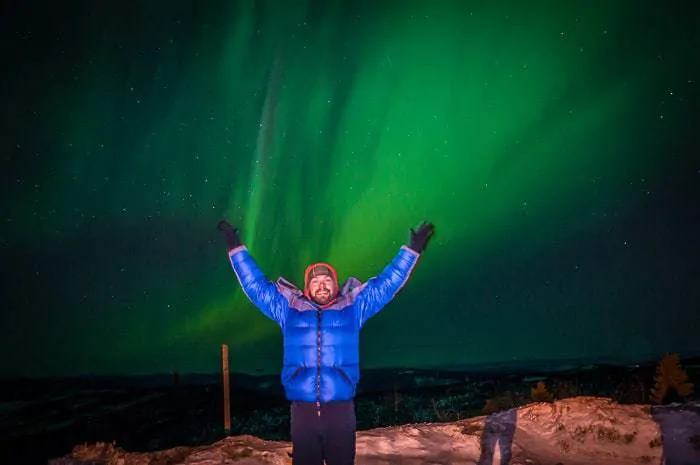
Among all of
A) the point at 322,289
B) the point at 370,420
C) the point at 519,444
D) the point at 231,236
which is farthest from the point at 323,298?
the point at 370,420

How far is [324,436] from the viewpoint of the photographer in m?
3.82

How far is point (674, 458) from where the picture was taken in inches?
279

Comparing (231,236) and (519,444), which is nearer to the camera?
(231,236)

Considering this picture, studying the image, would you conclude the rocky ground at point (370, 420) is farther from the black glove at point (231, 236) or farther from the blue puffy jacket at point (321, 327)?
the black glove at point (231, 236)

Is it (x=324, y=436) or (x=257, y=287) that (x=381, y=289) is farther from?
(x=324, y=436)

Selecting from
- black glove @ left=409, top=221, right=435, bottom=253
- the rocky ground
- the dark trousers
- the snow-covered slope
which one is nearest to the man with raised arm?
the dark trousers

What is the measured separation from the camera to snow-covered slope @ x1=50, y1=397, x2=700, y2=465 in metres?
7.27

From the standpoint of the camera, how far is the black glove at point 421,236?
4.37m

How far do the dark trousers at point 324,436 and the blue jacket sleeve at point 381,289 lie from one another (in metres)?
0.72

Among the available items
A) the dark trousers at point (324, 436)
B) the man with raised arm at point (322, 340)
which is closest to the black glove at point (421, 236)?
the man with raised arm at point (322, 340)

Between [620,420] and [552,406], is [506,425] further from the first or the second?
[620,420]

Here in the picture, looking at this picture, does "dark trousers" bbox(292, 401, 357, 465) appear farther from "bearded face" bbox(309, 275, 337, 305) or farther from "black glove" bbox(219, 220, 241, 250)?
"black glove" bbox(219, 220, 241, 250)

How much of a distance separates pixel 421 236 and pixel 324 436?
1.78m

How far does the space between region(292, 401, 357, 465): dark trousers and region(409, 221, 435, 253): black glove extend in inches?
55.7
